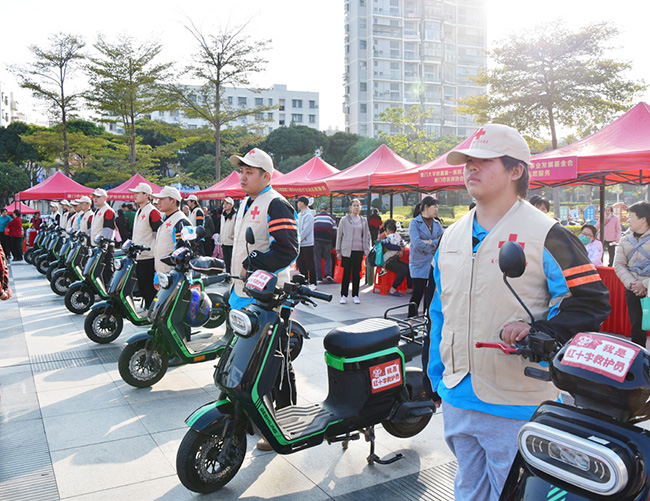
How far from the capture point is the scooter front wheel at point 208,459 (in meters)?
Result: 3.01

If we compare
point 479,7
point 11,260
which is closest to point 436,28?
point 479,7

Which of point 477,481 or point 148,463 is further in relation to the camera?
point 148,463

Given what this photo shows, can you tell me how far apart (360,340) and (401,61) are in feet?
288

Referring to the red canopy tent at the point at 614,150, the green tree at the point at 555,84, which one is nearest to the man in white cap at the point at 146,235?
the red canopy tent at the point at 614,150

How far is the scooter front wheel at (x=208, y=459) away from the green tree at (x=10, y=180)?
45965 millimetres

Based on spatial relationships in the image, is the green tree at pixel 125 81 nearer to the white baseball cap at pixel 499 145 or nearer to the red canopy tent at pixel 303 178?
the red canopy tent at pixel 303 178

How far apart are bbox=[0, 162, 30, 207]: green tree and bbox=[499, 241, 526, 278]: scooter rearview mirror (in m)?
47.7

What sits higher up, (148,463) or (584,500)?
(584,500)

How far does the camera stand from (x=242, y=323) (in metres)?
3.12

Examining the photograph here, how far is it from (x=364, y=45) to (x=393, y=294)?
264 ft

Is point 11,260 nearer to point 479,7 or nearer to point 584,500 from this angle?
point 584,500

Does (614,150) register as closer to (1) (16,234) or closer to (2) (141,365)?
(2) (141,365)

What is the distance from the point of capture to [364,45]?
84062mm

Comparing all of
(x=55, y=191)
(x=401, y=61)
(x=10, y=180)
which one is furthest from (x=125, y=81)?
(x=401, y=61)
